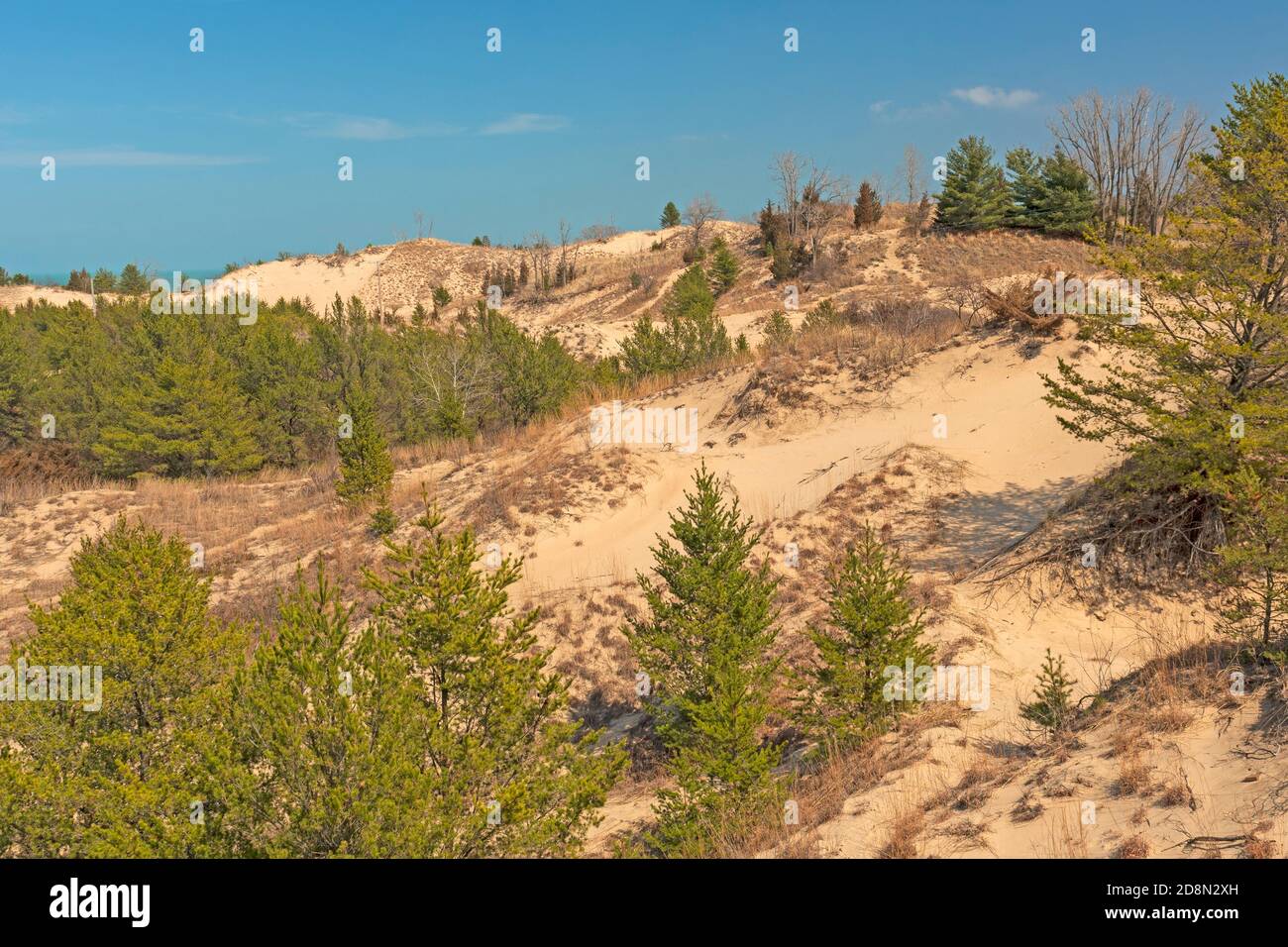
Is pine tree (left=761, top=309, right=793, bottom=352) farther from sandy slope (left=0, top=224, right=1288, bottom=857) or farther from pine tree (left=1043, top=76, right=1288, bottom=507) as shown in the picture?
pine tree (left=1043, top=76, right=1288, bottom=507)

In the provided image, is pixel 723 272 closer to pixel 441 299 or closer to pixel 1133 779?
pixel 441 299

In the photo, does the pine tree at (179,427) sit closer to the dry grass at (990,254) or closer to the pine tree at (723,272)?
the pine tree at (723,272)

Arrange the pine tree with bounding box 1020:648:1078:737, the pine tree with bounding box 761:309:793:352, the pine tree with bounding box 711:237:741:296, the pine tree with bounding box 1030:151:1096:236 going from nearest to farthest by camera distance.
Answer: the pine tree with bounding box 1020:648:1078:737 < the pine tree with bounding box 761:309:793:352 < the pine tree with bounding box 1030:151:1096:236 < the pine tree with bounding box 711:237:741:296

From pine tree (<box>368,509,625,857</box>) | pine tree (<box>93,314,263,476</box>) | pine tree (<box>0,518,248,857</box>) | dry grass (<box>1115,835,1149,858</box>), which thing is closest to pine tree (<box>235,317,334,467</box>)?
pine tree (<box>93,314,263,476</box>)

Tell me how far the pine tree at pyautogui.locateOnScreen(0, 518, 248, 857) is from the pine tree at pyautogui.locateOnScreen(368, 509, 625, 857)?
2.09 m

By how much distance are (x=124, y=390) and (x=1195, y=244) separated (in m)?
37.0

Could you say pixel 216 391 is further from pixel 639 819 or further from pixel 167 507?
pixel 639 819

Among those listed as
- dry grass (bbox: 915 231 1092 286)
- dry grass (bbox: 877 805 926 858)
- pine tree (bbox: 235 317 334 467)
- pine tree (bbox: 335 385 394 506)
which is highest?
dry grass (bbox: 915 231 1092 286)

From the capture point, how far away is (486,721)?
28.0ft

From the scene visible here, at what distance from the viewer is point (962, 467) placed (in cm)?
1895

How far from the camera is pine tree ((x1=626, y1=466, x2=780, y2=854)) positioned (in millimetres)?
8734

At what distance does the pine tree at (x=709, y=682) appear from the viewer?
873 cm

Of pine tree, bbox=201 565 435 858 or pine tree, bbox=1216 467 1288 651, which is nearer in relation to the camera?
pine tree, bbox=201 565 435 858

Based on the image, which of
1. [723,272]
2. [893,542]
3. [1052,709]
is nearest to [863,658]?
[1052,709]
